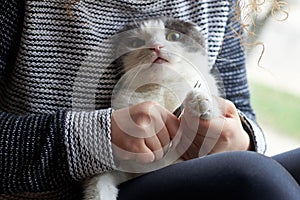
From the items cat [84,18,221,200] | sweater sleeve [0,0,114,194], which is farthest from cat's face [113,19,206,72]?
sweater sleeve [0,0,114,194]

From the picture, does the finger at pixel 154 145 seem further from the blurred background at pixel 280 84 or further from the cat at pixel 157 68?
the blurred background at pixel 280 84

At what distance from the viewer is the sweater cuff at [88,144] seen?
0.68 meters

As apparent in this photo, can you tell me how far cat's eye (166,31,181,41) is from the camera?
2.52 feet

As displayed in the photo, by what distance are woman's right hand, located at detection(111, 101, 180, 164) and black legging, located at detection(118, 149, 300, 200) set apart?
0.11ft

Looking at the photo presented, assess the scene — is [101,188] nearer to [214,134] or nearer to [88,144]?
[88,144]

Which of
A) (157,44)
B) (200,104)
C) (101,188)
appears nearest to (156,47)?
(157,44)

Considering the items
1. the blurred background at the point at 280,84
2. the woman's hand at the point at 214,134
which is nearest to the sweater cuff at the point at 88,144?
the woman's hand at the point at 214,134

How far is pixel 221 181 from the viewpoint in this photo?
0.64m

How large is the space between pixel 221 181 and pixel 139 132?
5.2 inches

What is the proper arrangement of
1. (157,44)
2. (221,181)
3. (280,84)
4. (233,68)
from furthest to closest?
(280,84) < (233,68) < (157,44) < (221,181)

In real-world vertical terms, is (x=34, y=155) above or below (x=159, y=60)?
below

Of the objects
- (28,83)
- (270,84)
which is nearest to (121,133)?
(28,83)

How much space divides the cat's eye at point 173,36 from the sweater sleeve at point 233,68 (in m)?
0.14

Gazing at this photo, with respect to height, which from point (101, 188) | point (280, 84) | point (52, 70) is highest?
point (52, 70)
